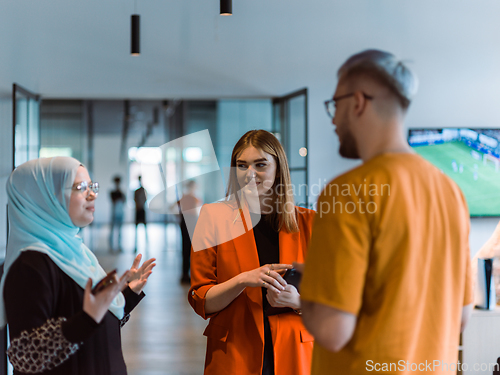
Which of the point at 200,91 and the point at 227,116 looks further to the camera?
the point at 227,116

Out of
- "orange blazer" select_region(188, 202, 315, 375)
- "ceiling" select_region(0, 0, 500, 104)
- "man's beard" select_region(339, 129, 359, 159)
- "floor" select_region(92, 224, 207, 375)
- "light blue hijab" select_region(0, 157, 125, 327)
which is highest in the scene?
"ceiling" select_region(0, 0, 500, 104)

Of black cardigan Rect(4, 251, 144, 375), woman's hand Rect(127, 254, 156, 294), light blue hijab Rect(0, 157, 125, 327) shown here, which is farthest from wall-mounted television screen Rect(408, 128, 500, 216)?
black cardigan Rect(4, 251, 144, 375)

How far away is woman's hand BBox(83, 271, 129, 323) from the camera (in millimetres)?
1175

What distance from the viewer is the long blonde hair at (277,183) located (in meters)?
1.69

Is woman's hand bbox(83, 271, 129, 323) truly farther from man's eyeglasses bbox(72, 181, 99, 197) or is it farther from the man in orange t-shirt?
the man in orange t-shirt

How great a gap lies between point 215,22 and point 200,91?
818 millimetres

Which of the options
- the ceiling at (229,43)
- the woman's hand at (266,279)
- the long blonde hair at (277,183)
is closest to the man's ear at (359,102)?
the woman's hand at (266,279)

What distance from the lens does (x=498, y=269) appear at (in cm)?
260

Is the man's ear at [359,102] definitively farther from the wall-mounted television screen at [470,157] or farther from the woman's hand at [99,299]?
the wall-mounted television screen at [470,157]

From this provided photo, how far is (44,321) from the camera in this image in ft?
3.91

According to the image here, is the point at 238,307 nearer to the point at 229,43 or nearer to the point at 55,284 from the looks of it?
the point at 55,284

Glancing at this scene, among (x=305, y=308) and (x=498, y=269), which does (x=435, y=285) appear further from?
(x=498, y=269)

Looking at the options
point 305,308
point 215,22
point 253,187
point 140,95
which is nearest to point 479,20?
point 215,22

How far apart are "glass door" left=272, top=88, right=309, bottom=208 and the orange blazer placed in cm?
317
